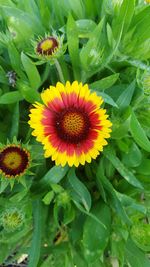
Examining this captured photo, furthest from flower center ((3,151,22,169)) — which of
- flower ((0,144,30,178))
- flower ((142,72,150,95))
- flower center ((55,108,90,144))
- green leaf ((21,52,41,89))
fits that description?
flower ((142,72,150,95))

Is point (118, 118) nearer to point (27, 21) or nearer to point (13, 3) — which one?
point (27, 21)

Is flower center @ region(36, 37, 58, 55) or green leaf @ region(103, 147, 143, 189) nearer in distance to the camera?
flower center @ region(36, 37, 58, 55)

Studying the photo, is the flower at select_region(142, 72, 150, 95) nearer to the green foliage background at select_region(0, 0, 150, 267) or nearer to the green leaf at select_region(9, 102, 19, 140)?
the green foliage background at select_region(0, 0, 150, 267)

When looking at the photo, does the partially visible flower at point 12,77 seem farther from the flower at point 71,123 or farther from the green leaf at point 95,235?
the green leaf at point 95,235

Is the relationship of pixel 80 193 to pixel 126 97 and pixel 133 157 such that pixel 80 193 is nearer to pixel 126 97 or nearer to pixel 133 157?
pixel 133 157

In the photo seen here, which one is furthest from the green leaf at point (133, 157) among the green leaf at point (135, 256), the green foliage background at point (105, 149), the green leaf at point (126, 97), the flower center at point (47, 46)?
the flower center at point (47, 46)

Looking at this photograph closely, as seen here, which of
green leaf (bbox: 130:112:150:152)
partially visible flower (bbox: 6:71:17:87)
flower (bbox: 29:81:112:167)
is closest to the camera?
flower (bbox: 29:81:112:167)
